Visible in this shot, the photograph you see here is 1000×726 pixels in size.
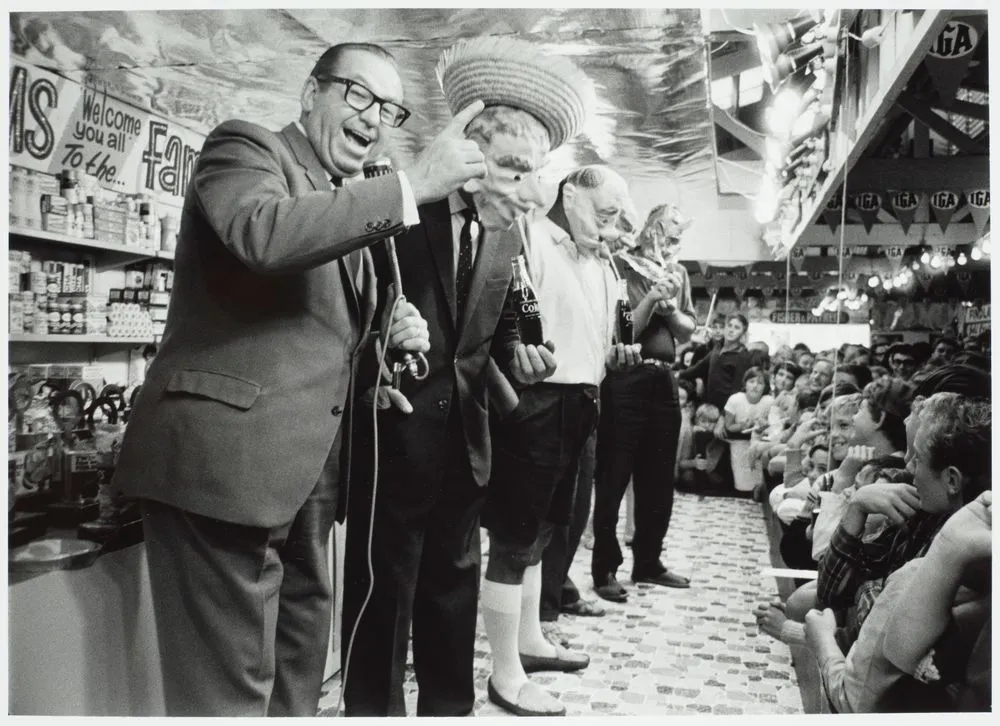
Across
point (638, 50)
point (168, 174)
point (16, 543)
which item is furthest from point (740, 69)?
point (16, 543)

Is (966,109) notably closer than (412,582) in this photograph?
No

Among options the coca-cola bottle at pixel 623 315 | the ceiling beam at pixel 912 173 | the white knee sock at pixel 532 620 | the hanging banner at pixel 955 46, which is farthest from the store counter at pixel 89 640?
the ceiling beam at pixel 912 173

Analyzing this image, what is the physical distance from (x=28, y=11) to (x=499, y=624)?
70.4 inches

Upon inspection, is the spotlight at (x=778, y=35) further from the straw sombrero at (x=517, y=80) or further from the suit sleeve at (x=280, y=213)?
the suit sleeve at (x=280, y=213)

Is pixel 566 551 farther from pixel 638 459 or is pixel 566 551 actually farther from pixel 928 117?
pixel 928 117

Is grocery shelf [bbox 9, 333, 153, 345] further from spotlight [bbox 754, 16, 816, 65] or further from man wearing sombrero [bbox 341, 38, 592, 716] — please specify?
spotlight [bbox 754, 16, 816, 65]

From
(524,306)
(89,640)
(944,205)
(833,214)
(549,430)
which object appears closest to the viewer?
(89,640)

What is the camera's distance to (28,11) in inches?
75.0

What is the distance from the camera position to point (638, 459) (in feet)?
7.09

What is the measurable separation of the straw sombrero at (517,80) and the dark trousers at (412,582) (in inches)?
26.6

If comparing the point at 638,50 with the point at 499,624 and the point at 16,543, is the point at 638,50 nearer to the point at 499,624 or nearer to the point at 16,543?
the point at 499,624

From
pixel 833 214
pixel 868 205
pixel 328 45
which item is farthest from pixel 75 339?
pixel 833 214

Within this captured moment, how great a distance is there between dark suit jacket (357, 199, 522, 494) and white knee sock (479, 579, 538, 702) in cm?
37

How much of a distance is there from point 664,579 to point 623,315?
71 cm
